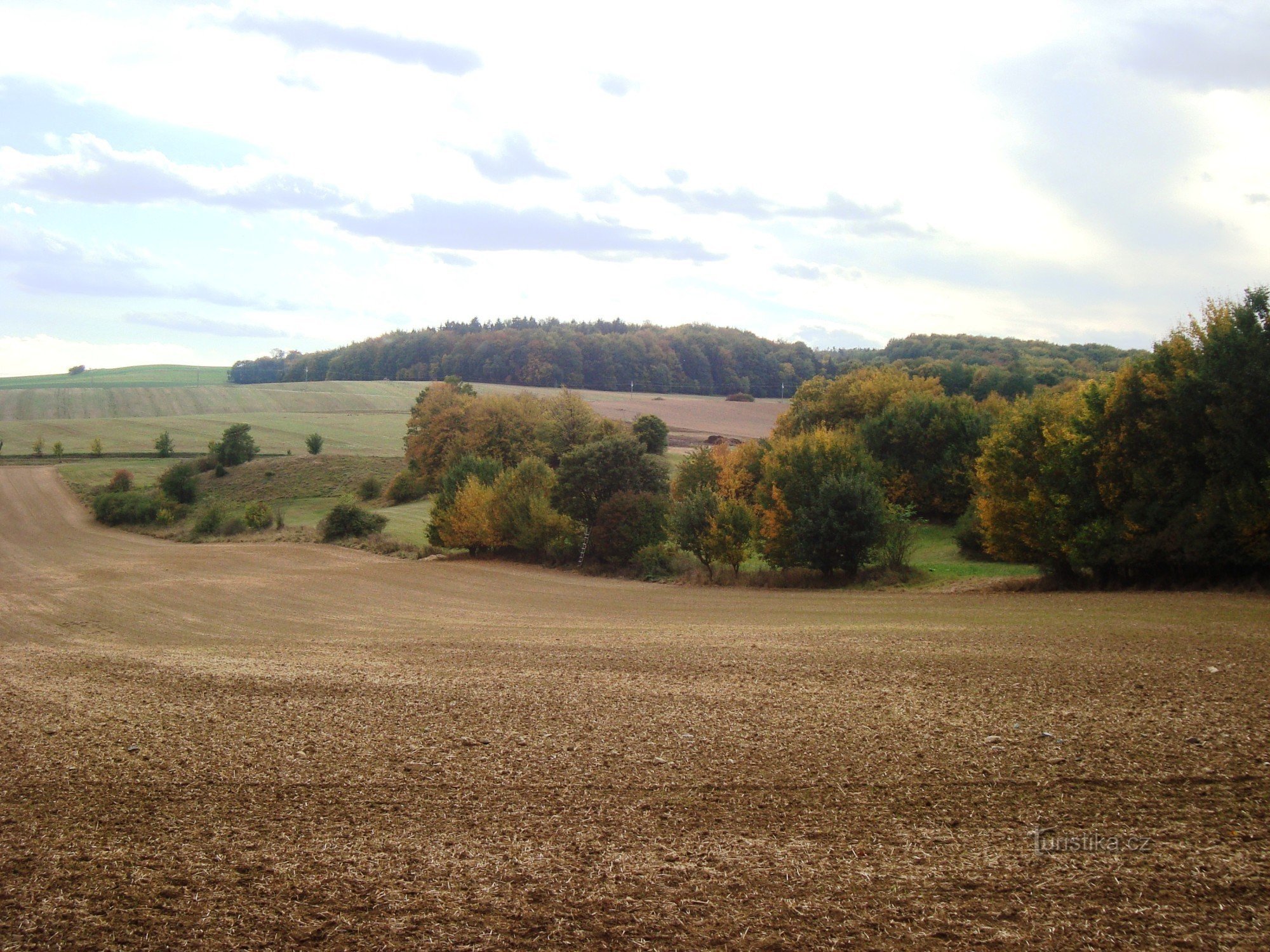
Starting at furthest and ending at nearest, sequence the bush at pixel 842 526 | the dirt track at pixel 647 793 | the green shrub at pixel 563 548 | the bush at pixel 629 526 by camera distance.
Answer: the green shrub at pixel 563 548 → the bush at pixel 629 526 → the bush at pixel 842 526 → the dirt track at pixel 647 793

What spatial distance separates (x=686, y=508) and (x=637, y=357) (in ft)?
358

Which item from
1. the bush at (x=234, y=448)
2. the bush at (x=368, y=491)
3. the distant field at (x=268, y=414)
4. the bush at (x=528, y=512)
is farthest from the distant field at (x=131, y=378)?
the bush at (x=528, y=512)

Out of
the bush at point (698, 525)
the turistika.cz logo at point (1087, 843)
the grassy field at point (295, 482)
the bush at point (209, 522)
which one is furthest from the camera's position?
the grassy field at point (295, 482)

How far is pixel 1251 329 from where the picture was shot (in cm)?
2517

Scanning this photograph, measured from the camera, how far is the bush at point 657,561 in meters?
45.1

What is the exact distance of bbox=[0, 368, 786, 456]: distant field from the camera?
3720 inches

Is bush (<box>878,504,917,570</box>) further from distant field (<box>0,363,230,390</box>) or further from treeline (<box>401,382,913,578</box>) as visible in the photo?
distant field (<box>0,363,230,390</box>)

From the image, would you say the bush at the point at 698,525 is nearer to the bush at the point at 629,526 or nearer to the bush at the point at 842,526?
the bush at the point at 629,526

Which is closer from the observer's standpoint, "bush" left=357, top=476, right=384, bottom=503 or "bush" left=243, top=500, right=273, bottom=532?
"bush" left=243, top=500, right=273, bottom=532

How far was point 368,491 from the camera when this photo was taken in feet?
266

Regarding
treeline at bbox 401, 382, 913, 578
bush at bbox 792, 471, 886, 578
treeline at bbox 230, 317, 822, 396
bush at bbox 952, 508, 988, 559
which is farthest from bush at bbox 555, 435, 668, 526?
treeline at bbox 230, 317, 822, 396

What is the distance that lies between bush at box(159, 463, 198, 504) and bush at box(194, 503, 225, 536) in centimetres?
797

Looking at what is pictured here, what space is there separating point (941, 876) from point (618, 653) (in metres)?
10.3

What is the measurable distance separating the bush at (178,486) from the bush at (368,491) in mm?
13497
